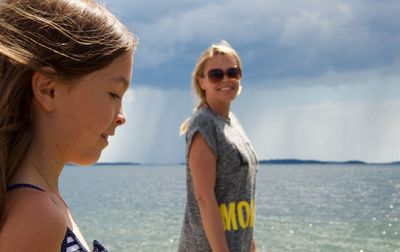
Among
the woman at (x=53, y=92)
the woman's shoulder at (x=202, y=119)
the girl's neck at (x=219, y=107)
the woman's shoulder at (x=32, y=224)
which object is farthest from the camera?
the girl's neck at (x=219, y=107)

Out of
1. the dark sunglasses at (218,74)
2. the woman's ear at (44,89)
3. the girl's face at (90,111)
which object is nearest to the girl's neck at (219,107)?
the dark sunglasses at (218,74)

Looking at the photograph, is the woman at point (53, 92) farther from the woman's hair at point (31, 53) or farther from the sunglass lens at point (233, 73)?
the sunglass lens at point (233, 73)

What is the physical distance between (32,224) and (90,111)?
0.92ft

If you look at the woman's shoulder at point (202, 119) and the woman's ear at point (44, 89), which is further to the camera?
the woman's shoulder at point (202, 119)

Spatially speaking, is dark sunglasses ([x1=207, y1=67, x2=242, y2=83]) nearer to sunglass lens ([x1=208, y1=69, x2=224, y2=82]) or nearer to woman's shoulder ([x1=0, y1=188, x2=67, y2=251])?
sunglass lens ([x1=208, y1=69, x2=224, y2=82])

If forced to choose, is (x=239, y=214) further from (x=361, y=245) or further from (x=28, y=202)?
(x=361, y=245)

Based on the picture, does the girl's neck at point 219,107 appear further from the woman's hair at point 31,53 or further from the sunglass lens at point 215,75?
the woman's hair at point 31,53

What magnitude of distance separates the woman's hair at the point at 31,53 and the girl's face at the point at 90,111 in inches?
1.1

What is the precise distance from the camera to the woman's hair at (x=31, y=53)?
1.29m

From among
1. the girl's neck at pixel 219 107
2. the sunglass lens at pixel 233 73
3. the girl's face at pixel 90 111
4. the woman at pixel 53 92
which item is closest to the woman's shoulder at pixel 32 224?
the woman at pixel 53 92

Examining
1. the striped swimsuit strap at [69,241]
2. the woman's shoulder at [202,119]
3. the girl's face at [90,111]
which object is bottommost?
the striped swimsuit strap at [69,241]

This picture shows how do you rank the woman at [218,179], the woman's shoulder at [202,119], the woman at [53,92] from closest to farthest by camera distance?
the woman at [53,92], the woman at [218,179], the woman's shoulder at [202,119]

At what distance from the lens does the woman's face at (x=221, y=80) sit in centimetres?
329

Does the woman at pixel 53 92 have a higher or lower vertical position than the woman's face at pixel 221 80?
lower
